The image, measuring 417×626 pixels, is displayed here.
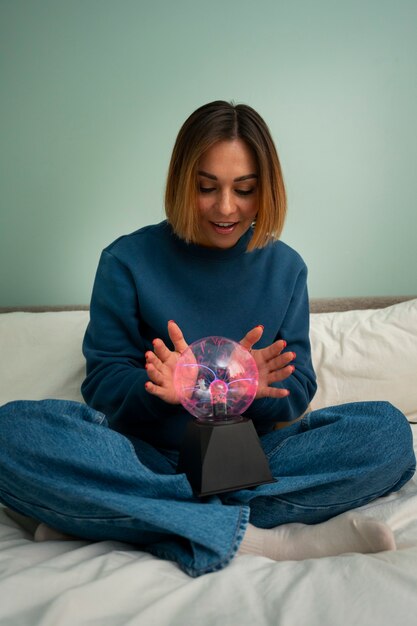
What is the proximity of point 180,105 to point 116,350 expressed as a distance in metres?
1.16

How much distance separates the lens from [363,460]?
1258 millimetres

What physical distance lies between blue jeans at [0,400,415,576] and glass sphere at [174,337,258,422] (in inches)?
5.4

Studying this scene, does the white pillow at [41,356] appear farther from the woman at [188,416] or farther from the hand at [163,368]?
the hand at [163,368]

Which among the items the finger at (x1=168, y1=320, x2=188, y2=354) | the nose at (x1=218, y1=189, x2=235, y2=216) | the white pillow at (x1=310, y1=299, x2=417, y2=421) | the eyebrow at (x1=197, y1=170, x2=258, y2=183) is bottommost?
the white pillow at (x1=310, y1=299, x2=417, y2=421)

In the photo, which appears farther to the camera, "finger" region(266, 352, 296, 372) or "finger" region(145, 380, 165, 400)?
"finger" region(266, 352, 296, 372)

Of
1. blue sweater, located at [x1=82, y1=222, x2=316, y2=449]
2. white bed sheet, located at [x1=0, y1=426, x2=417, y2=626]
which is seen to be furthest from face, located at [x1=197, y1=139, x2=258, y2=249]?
white bed sheet, located at [x1=0, y1=426, x2=417, y2=626]

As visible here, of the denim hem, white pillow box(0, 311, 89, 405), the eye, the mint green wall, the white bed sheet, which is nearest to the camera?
the white bed sheet

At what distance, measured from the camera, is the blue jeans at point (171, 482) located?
1062 mm

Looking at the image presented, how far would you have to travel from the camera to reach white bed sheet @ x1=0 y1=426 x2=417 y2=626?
84 centimetres

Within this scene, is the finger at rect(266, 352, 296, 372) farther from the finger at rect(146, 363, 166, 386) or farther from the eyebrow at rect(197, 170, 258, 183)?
the eyebrow at rect(197, 170, 258, 183)

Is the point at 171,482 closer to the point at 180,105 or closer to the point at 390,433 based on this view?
the point at 390,433

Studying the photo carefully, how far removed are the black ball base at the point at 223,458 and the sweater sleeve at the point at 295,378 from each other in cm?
25

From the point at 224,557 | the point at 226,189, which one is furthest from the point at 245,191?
the point at 224,557

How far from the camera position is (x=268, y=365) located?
4.42 feet
